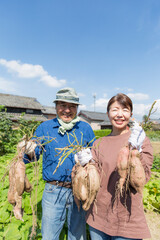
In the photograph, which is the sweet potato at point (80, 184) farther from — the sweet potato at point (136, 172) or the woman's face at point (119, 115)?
the woman's face at point (119, 115)

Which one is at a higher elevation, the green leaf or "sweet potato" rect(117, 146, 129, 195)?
"sweet potato" rect(117, 146, 129, 195)

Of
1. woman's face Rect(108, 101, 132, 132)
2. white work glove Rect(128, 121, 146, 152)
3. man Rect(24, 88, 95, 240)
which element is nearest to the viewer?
white work glove Rect(128, 121, 146, 152)

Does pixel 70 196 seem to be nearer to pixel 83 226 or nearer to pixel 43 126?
pixel 83 226

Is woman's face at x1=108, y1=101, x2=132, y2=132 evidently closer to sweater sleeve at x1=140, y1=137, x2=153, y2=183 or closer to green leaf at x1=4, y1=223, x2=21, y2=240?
sweater sleeve at x1=140, y1=137, x2=153, y2=183

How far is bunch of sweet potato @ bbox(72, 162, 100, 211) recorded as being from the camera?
1.46m

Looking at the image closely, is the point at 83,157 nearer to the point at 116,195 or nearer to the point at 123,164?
the point at 123,164

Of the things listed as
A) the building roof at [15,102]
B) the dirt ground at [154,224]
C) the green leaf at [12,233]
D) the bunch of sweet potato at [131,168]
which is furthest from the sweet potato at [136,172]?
the building roof at [15,102]

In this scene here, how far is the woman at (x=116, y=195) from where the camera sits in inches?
57.2

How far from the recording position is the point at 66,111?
1973 millimetres

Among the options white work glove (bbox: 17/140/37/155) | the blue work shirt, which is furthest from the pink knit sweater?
white work glove (bbox: 17/140/37/155)

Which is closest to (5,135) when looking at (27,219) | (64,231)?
(27,219)

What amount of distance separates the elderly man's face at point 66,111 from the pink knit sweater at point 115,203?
0.61 meters

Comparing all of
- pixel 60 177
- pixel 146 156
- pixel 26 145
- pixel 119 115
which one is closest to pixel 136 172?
pixel 146 156

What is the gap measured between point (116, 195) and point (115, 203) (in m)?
0.11
